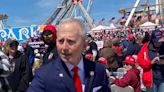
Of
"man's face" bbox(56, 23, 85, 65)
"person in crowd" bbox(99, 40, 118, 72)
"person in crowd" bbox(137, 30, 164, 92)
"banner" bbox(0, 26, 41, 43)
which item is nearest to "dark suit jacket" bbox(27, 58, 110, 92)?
"man's face" bbox(56, 23, 85, 65)

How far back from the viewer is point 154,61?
7.79 metres

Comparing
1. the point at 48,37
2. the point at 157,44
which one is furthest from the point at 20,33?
the point at 48,37

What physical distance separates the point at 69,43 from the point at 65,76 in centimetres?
24

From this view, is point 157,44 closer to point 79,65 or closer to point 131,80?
point 131,80

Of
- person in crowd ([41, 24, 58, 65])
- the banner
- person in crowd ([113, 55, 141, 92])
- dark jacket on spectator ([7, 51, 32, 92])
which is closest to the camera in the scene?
person in crowd ([41, 24, 58, 65])

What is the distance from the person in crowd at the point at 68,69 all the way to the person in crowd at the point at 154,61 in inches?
187

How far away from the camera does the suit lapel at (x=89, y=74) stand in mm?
3152

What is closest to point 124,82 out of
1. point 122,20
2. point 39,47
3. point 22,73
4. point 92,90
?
point 22,73

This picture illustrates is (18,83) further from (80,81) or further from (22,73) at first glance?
(80,81)

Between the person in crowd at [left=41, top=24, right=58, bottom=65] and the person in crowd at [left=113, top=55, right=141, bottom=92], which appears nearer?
the person in crowd at [left=41, top=24, right=58, bottom=65]

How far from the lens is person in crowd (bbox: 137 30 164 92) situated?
25.5 feet

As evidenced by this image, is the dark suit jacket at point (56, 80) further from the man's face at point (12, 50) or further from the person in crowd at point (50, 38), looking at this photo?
the man's face at point (12, 50)

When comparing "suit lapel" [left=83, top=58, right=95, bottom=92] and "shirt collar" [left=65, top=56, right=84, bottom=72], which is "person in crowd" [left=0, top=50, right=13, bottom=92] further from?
"suit lapel" [left=83, top=58, right=95, bottom=92]

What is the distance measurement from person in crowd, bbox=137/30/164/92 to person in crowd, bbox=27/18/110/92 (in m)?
4.75
